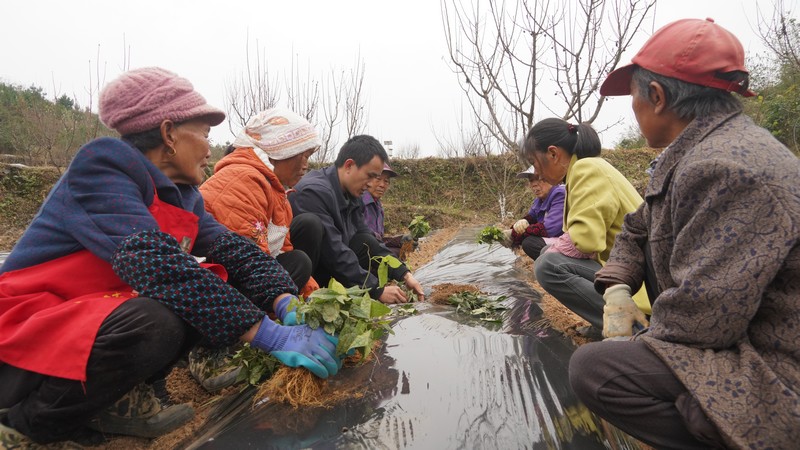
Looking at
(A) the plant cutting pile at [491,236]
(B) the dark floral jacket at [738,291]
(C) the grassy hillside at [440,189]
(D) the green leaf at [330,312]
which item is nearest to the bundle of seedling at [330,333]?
(D) the green leaf at [330,312]

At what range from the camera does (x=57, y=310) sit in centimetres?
122

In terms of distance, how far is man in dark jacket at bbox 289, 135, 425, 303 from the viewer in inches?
116

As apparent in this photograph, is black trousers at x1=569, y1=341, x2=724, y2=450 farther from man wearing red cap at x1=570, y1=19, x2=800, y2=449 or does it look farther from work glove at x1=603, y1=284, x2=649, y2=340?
work glove at x1=603, y1=284, x2=649, y2=340

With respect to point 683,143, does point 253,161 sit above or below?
below

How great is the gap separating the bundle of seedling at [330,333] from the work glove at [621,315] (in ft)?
2.63

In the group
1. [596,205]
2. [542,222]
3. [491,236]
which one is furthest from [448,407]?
[491,236]

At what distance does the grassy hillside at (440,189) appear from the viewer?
919cm

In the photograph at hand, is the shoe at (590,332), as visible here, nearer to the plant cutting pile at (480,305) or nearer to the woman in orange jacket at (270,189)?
the plant cutting pile at (480,305)

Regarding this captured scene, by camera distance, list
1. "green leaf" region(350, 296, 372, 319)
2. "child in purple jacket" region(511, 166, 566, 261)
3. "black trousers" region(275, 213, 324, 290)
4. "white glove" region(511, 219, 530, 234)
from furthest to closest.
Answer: "white glove" region(511, 219, 530, 234)
"child in purple jacket" region(511, 166, 566, 261)
"black trousers" region(275, 213, 324, 290)
"green leaf" region(350, 296, 372, 319)

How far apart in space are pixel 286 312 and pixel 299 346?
0.75ft

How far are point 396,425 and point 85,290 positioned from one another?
3.38 ft

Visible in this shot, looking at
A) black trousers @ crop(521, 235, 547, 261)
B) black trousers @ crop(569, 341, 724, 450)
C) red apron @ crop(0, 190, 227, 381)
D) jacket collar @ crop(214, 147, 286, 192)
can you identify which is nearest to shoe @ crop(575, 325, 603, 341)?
black trousers @ crop(569, 341, 724, 450)

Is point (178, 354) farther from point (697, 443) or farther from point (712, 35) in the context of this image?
point (712, 35)

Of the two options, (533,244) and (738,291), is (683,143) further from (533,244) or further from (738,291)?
(533,244)
